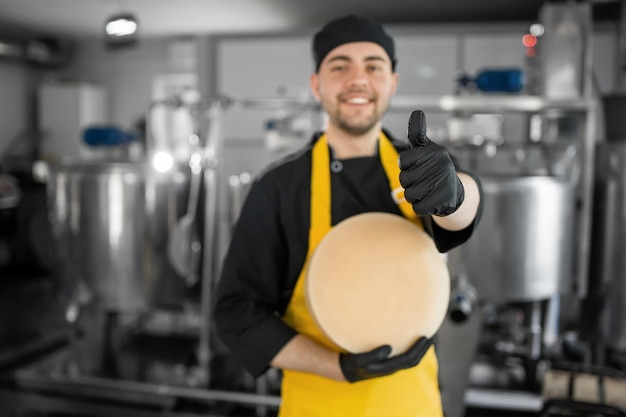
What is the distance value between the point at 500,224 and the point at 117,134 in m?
2.05

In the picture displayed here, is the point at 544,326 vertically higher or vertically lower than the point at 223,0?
lower

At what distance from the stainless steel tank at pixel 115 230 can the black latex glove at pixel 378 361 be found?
2151 mm

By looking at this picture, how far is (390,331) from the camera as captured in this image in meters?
1.06

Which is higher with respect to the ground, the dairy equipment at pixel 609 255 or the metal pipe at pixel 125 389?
the dairy equipment at pixel 609 255

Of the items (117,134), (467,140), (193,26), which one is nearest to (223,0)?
(193,26)

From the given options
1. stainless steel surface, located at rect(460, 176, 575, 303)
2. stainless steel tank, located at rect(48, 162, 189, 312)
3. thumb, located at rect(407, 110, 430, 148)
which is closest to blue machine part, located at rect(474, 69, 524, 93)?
stainless steel surface, located at rect(460, 176, 575, 303)

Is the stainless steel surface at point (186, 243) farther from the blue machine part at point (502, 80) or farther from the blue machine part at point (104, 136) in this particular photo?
the blue machine part at point (502, 80)

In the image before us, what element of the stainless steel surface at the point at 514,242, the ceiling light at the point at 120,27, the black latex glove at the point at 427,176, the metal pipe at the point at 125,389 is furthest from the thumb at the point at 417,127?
the ceiling light at the point at 120,27

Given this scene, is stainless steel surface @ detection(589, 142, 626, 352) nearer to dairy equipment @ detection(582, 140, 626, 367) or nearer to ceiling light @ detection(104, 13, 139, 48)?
dairy equipment @ detection(582, 140, 626, 367)

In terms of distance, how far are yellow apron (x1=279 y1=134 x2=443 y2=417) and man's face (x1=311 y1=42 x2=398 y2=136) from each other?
11 cm

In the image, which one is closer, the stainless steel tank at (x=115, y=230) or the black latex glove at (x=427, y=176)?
the black latex glove at (x=427, y=176)

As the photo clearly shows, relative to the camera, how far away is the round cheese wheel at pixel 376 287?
3.48 ft

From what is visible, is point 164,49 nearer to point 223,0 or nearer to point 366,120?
point 223,0

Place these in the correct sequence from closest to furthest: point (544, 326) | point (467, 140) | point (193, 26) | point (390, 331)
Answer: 1. point (390, 331)
2. point (467, 140)
3. point (544, 326)
4. point (193, 26)
